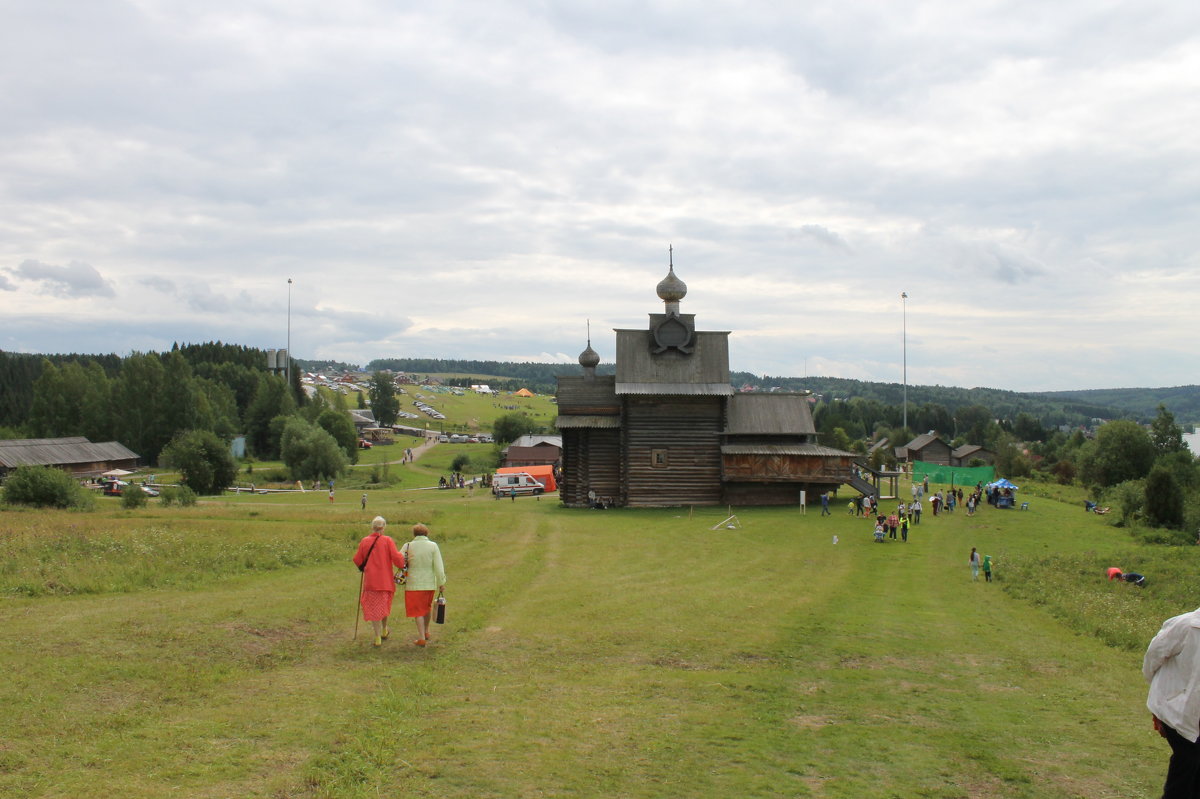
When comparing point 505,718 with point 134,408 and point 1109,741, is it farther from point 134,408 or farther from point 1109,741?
point 134,408

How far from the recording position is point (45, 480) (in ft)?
Result: 139

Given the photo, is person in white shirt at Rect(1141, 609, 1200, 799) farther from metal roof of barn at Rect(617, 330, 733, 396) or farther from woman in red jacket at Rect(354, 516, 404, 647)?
metal roof of barn at Rect(617, 330, 733, 396)

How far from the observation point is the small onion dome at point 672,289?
52.1m

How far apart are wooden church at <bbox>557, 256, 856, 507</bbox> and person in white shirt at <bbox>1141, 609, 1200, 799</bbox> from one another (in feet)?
130

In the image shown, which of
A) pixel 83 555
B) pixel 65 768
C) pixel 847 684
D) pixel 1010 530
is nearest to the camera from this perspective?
pixel 65 768

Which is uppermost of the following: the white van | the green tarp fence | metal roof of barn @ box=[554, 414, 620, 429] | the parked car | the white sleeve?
metal roof of barn @ box=[554, 414, 620, 429]

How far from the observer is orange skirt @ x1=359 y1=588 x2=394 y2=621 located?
13484 mm

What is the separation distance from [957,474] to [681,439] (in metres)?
21.4

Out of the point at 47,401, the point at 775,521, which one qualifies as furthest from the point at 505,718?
the point at 47,401

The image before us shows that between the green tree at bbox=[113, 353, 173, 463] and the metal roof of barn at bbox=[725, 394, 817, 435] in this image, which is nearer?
the metal roof of barn at bbox=[725, 394, 817, 435]

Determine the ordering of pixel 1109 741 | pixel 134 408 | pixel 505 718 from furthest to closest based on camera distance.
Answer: pixel 134 408 < pixel 1109 741 < pixel 505 718

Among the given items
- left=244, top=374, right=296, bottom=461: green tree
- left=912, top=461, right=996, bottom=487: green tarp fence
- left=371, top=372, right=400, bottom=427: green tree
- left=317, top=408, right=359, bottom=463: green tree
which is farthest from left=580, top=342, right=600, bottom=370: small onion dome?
left=371, top=372, right=400, bottom=427: green tree

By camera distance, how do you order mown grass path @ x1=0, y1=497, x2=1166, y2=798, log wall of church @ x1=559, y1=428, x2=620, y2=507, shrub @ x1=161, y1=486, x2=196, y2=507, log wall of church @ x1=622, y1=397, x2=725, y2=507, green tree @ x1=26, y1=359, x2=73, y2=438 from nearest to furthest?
mown grass path @ x1=0, y1=497, x2=1166, y2=798
shrub @ x1=161, y1=486, x2=196, y2=507
log wall of church @ x1=622, y1=397, x2=725, y2=507
log wall of church @ x1=559, y1=428, x2=620, y2=507
green tree @ x1=26, y1=359, x2=73, y2=438

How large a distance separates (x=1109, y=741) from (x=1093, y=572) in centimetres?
2116
